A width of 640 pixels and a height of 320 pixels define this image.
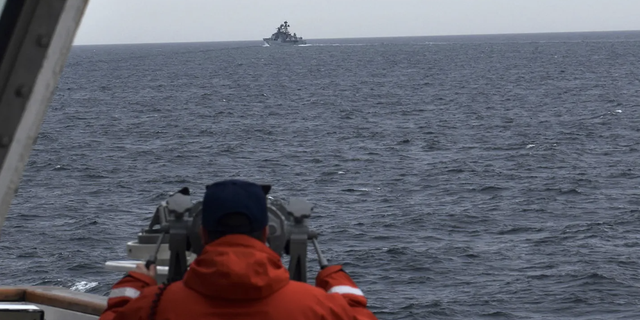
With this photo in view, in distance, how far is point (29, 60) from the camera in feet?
5.69

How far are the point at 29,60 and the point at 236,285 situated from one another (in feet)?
2.17

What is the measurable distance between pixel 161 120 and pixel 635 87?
3892 centimetres

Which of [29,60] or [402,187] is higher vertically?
[29,60]

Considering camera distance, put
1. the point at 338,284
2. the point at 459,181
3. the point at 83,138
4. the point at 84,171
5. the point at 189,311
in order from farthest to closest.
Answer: the point at 83,138 → the point at 84,171 → the point at 459,181 → the point at 338,284 → the point at 189,311

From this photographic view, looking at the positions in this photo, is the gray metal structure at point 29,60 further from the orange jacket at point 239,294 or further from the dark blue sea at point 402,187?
the dark blue sea at point 402,187

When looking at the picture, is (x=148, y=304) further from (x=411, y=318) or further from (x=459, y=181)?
(x=459, y=181)

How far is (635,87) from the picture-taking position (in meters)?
72.5

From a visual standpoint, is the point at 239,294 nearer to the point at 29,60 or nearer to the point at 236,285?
the point at 236,285

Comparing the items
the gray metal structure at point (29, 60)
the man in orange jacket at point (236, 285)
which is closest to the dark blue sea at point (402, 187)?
the man in orange jacket at point (236, 285)

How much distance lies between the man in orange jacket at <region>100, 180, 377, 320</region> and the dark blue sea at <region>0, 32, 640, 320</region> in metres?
14.4

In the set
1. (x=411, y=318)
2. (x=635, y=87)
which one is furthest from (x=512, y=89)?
(x=411, y=318)

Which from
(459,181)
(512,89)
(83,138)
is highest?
(512,89)

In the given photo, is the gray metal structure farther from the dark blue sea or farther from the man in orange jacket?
the dark blue sea

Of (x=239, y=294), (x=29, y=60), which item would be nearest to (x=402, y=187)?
(x=239, y=294)
